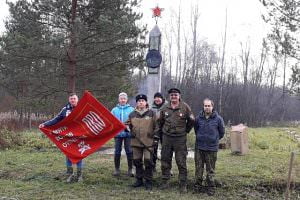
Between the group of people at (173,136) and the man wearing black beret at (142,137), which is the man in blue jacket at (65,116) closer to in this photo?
the group of people at (173,136)

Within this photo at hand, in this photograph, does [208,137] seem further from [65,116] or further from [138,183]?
[65,116]

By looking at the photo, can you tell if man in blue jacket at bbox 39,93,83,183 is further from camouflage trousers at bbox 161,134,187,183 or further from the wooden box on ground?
the wooden box on ground

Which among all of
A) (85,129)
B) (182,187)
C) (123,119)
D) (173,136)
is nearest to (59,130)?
(85,129)

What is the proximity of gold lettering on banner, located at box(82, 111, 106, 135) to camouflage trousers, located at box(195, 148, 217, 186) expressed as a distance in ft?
6.36

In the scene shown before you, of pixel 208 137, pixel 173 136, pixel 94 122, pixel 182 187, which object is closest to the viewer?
pixel 208 137

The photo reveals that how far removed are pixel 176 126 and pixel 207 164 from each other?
91 cm

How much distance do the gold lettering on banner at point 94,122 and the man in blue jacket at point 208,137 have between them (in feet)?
6.11

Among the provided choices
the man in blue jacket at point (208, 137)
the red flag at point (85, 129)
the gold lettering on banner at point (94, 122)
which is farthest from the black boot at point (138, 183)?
the gold lettering on banner at point (94, 122)

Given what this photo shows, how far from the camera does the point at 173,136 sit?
727 cm

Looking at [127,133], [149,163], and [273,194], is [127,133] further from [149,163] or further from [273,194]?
[273,194]

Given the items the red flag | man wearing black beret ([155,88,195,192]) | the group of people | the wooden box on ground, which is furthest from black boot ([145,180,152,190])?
the wooden box on ground

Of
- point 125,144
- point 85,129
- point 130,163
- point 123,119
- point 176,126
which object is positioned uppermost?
point 123,119

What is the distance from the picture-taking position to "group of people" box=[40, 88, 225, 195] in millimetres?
7204

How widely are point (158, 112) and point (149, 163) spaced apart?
98cm
